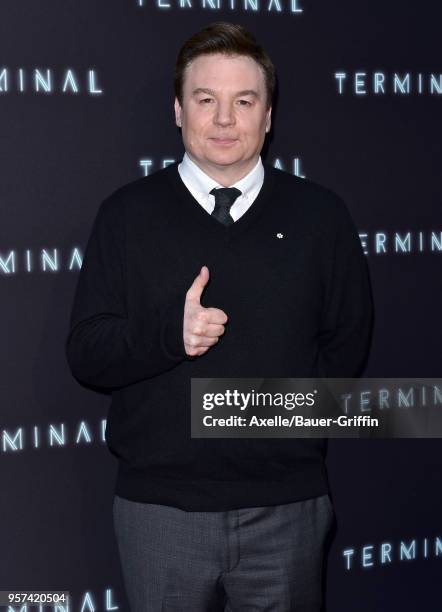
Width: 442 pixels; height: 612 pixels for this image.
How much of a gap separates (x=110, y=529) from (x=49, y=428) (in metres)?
0.33

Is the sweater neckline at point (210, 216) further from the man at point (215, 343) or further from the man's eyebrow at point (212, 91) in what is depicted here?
the man's eyebrow at point (212, 91)

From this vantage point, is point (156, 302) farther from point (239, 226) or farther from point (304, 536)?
point (304, 536)

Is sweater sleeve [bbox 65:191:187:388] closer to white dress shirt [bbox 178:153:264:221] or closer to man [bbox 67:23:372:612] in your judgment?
man [bbox 67:23:372:612]

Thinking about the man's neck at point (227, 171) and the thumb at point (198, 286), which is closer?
the thumb at point (198, 286)

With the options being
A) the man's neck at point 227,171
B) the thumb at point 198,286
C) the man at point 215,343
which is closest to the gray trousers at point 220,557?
the man at point 215,343

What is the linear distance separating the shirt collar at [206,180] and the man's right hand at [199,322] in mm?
293

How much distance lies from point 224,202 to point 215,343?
1.06 feet

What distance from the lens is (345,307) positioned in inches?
88.4

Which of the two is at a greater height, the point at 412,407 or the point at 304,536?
the point at 412,407

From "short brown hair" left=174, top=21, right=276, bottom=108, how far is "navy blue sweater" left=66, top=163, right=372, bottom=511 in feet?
0.84

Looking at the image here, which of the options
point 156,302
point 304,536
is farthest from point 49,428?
point 304,536

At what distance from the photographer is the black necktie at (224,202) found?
2.08m

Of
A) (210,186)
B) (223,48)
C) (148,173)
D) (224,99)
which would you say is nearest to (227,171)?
(210,186)

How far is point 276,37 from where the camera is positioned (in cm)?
249
